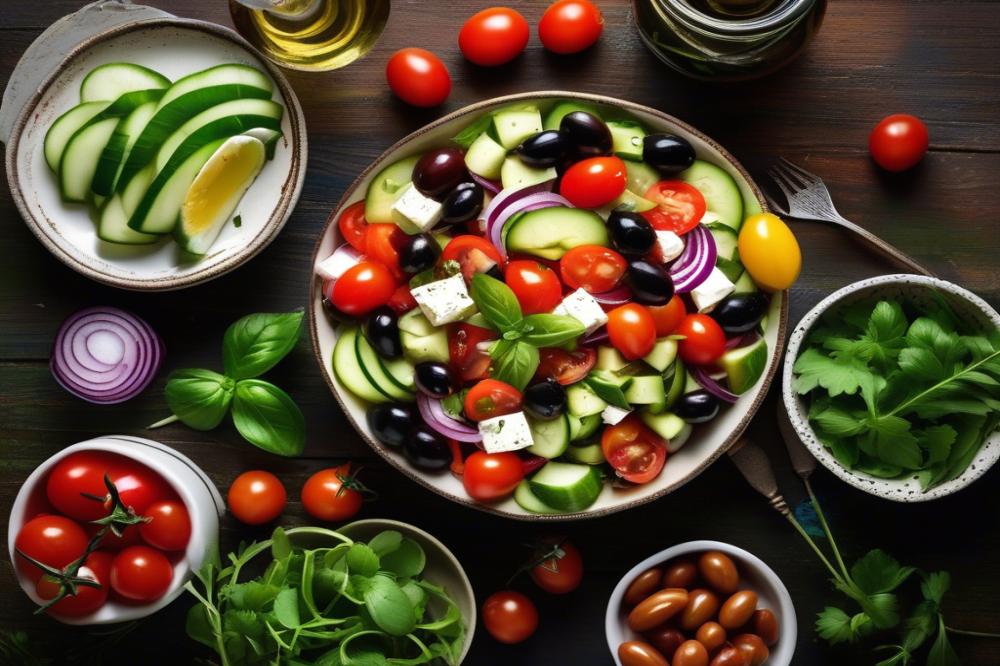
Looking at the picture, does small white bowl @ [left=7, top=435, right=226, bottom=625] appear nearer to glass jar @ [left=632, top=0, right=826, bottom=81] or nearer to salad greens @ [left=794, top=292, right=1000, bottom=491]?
salad greens @ [left=794, top=292, right=1000, bottom=491]

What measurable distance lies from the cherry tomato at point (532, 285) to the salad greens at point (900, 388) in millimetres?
554

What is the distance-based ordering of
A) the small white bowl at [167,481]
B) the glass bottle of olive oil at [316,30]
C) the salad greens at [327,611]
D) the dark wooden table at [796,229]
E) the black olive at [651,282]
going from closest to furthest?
the salad greens at [327,611], the black olive at [651,282], the small white bowl at [167,481], the glass bottle of olive oil at [316,30], the dark wooden table at [796,229]

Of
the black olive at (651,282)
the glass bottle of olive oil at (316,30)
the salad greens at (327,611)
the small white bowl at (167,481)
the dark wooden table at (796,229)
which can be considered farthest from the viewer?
the dark wooden table at (796,229)

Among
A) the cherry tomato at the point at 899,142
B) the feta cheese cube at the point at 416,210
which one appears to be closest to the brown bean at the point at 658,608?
the feta cheese cube at the point at 416,210

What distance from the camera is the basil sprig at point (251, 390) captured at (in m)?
1.94

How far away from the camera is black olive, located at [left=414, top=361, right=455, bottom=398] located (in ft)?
6.10

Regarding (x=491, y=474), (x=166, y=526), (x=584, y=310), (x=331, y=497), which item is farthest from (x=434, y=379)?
(x=166, y=526)

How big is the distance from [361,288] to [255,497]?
1.91 ft

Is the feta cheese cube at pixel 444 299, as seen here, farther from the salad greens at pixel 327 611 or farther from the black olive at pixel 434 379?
the salad greens at pixel 327 611

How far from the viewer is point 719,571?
1970mm

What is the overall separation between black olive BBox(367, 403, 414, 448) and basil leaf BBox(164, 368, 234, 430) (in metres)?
0.34

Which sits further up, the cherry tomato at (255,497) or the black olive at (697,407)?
the black olive at (697,407)

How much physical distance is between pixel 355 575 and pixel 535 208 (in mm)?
832

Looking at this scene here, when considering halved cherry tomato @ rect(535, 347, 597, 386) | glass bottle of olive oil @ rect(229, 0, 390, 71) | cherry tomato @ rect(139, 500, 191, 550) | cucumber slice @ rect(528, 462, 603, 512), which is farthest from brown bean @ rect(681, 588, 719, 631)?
glass bottle of olive oil @ rect(229, 0, 390, 71)
